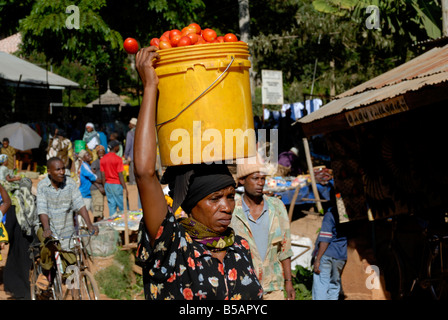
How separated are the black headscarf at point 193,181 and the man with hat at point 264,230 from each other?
198 cm

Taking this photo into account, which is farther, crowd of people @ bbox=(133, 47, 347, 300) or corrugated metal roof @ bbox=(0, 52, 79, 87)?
corrugated metal roof @ bbox=(0, 52, 79, 87)

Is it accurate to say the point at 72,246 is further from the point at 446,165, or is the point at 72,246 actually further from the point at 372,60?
the point at 372,60

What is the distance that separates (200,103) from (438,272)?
520cm

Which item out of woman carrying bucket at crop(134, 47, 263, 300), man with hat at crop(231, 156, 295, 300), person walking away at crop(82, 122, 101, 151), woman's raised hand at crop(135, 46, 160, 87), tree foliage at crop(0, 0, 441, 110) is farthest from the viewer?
person walking away at crop(82, 122, 101, 151)

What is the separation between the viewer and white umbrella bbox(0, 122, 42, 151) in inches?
624

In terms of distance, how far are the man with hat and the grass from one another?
12.4 feet

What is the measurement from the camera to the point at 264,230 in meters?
4.52

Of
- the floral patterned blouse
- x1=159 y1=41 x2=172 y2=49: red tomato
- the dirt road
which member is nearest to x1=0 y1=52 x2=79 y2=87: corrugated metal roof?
the dirt road

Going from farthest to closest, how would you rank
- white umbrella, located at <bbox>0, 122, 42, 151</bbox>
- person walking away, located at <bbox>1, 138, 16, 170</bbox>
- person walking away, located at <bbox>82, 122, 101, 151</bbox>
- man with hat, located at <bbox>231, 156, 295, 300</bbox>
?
white umbrella, located at <bbox>0, 122, 42, 151</bbox>
person walking away, located at <bbox>82, 122, 101, 151</bbox>
person walking away, located at <bbox>1, 138, 16, 170</bbox>
man with hat, located at <bbox>231, 156, 295, 300</bbox>

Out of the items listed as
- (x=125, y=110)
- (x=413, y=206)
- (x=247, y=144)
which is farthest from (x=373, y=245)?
(x=125, y=110)

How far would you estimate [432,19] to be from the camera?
29.5ft

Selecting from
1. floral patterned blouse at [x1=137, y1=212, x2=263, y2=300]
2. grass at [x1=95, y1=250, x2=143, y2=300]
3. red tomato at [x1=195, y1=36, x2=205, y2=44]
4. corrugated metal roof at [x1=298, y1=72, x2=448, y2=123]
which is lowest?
grass at [x1=95, y1=250, x2=143, y2=300]

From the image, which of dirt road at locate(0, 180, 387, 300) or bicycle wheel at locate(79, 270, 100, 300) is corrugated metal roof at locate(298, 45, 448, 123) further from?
bicycle wheel at locate(79, 270, 100, 300)

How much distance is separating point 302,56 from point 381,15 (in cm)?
989
